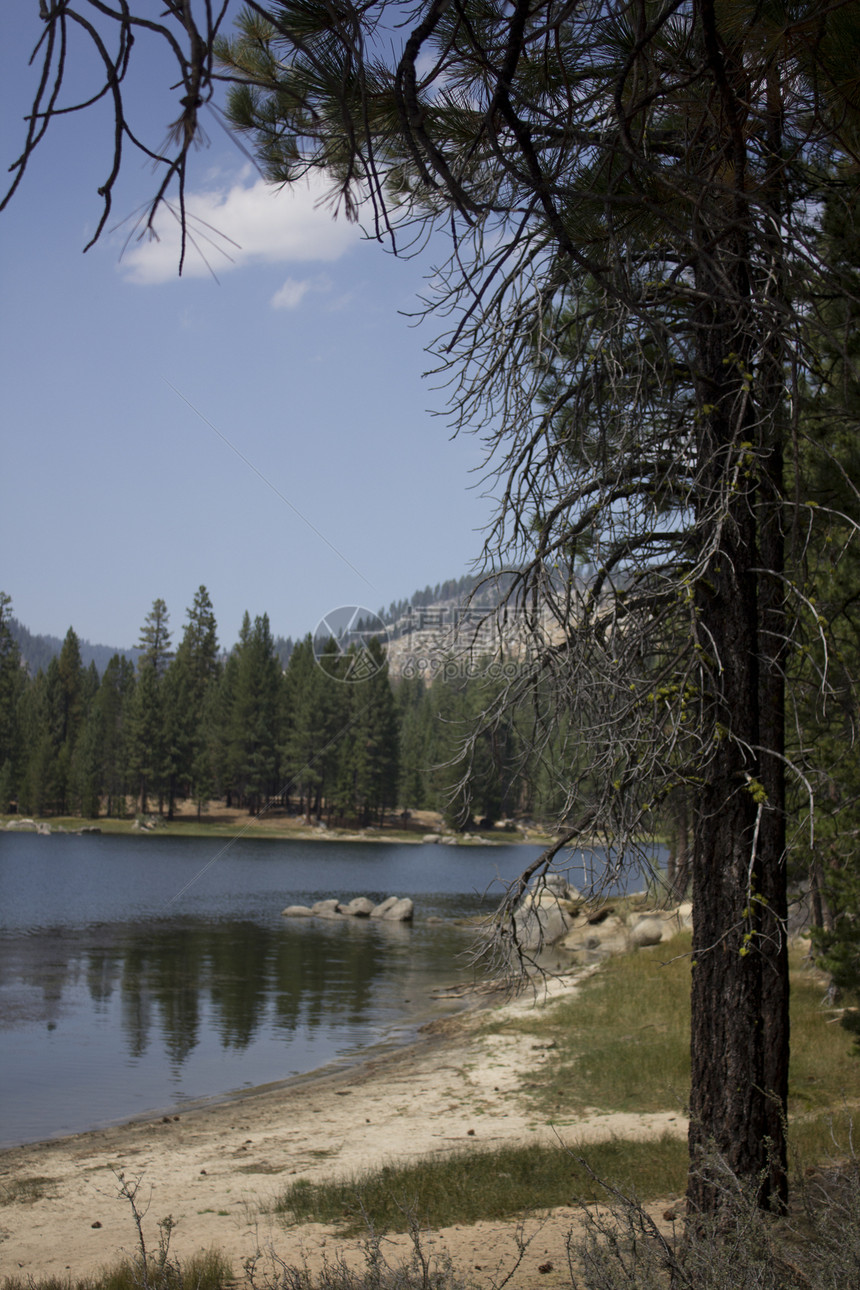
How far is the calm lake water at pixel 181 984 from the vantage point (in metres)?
12.7

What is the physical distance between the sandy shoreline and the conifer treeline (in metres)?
56.4

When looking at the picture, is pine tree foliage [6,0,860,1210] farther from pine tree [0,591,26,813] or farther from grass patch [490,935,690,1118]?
pine tree [0,591,26,813]

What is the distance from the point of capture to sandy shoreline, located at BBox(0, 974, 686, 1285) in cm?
622

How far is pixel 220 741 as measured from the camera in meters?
76.9

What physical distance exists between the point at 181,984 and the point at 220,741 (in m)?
59.5

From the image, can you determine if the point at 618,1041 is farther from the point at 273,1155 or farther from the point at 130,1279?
the point at 130,1279

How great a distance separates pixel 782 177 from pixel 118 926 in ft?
81.2

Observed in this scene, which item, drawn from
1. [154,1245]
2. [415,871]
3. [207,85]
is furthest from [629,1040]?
[415,871]

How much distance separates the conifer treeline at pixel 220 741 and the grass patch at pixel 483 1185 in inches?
2395

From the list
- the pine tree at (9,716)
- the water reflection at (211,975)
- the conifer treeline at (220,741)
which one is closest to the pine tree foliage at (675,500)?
the water reflection at (211,975)

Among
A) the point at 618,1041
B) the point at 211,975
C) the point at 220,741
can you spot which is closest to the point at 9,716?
the point at 220,741

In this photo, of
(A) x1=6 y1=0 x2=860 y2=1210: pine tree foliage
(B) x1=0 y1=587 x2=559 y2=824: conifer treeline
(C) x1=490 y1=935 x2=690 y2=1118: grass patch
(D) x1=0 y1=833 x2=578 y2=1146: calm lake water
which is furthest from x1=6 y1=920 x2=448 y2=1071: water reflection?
(B) x1=0 y1=587 x2=559 y2=824: conifer treeline

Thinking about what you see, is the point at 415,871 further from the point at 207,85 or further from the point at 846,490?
the point at 207,85

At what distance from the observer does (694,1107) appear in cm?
510
